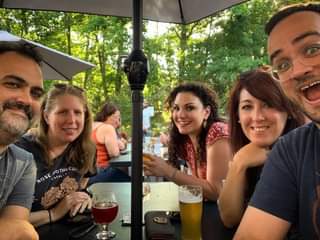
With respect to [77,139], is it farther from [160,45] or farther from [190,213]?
[160,45]

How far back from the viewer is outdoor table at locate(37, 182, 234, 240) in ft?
4.35

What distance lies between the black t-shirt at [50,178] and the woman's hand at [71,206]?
16cm

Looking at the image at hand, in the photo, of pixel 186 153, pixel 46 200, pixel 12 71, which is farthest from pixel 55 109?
pixel 186 153

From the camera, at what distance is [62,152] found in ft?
6.16

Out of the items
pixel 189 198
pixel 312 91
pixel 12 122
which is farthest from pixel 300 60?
pixel 12 122

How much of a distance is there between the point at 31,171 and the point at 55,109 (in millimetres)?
636

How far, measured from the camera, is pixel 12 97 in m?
1.21

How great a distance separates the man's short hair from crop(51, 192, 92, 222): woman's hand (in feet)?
3.79

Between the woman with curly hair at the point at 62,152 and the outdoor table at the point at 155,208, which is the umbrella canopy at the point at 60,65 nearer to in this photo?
the woman with curly hair at the point at 62,152

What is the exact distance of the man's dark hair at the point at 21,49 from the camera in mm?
1312

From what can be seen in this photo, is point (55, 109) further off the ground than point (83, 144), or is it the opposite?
point (55, 109)

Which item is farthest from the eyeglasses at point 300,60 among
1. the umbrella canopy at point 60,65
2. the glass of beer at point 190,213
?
the umbrella canopy at point 60,65

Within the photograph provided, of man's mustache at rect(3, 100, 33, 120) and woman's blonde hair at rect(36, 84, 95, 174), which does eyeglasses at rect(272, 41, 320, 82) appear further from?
woman's blonde hair at rect(36, 84, 95, 174)

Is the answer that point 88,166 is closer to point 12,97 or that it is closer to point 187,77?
point 12,97
